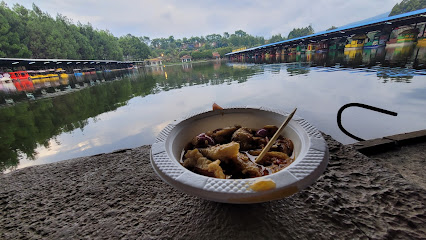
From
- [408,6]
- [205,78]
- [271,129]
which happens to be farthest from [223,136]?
[408,6]

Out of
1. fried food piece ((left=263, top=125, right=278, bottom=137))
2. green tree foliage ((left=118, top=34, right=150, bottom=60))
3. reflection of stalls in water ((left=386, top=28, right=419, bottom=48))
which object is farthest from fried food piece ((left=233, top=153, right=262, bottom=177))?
green tree foliage ((left=118, top=34, right=150, bottom=60))

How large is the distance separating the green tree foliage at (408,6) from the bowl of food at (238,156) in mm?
72905

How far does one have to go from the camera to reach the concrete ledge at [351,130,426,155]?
232 cm

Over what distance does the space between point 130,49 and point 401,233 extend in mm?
86282

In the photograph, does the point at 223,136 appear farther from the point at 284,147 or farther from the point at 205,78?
the point at 205,78

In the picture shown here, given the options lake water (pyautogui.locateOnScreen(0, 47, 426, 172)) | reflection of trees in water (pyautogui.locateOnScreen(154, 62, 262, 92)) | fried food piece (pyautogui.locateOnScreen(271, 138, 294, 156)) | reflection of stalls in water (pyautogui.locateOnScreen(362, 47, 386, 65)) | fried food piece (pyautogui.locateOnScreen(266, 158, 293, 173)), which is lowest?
lake water (pyautogui.locateOnScreen(0, 47, 426, 172))

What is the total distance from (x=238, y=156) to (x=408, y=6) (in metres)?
75.8

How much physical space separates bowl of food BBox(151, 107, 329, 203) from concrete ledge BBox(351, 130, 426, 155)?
1.53m

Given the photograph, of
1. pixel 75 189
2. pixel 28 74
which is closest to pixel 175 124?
pixel 75 189

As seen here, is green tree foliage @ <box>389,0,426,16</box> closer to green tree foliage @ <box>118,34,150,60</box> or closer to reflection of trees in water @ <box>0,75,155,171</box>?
reflection of trees in water @ <box>0,75,155,171</box>

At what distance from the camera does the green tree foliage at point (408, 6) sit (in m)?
46.3

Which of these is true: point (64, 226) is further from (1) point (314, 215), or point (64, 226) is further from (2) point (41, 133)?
(2) point (41, 133)

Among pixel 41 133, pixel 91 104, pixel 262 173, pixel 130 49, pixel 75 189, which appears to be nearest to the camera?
pixel 262 173

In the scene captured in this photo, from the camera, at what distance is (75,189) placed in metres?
2.06
